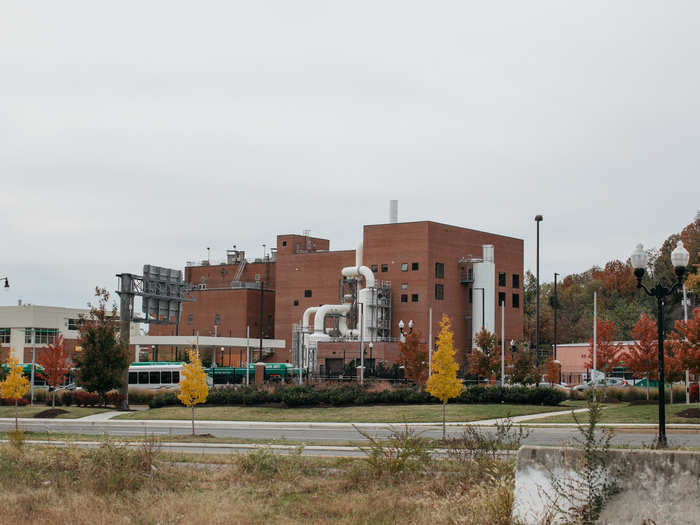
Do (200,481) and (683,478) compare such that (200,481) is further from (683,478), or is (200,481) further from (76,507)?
(683,478)

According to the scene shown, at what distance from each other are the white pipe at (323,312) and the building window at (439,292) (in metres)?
9.11

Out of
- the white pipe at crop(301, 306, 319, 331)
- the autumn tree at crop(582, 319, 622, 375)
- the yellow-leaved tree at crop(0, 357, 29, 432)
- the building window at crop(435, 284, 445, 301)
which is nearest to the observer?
the yellow-leaved tree at crop(0, 357, 29, 432)

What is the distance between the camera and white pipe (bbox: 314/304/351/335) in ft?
279

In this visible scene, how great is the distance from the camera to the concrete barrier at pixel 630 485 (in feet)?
32.7

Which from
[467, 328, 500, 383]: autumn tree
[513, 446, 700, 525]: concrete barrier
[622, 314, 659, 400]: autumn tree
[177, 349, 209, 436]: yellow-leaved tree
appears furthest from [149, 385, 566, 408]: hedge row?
[513, 446, 700, 525]: concrete barrier

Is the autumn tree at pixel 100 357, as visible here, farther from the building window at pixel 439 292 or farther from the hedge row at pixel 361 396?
the building window at pixel 439 292

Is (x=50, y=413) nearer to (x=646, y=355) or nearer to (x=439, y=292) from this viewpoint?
(x=646, y=355)

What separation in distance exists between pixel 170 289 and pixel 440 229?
4121 cm

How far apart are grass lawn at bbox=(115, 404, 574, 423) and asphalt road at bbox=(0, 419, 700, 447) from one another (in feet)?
7.22

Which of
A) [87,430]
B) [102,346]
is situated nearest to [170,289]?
[102,346]

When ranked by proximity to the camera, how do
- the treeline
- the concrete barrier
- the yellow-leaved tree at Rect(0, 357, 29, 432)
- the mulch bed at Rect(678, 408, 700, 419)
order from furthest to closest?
the treeline, the yellow-leaved tree at Rect(0, 357, 29, 432), the mulch bed at Rect(678, 408, 700, 419), the concrete barrier

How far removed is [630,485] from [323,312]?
249 feet

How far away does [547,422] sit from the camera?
33031 millimetres

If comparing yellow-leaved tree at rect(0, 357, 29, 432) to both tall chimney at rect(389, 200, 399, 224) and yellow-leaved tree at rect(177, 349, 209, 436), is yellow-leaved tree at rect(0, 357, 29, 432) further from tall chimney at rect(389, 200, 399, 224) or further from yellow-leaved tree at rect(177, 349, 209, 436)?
tall chimney at rect(389, 200, 399, 224)
